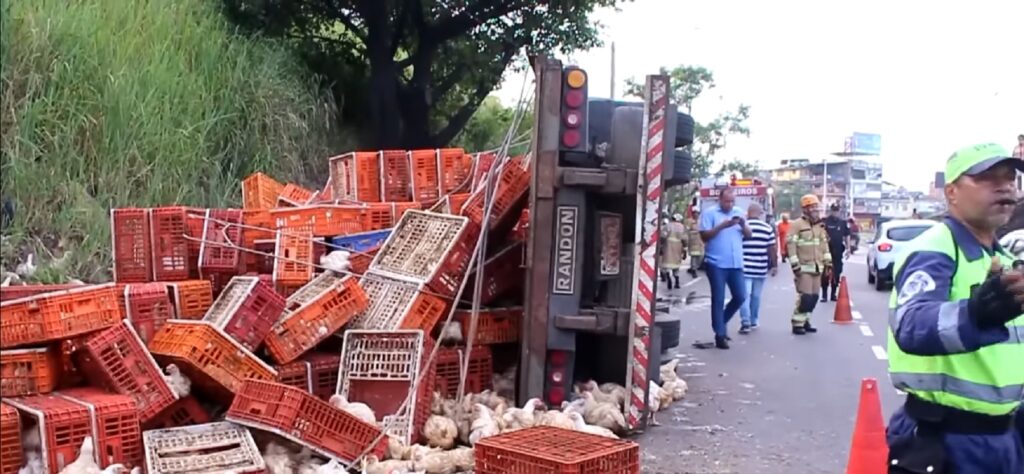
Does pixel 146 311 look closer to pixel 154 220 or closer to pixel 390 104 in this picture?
pixel 154 220

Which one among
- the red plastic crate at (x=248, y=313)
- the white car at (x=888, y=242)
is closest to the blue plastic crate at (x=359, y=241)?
the red plastic crate at (x=248, y=313)

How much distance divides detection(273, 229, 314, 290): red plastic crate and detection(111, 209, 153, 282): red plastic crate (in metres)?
0.89

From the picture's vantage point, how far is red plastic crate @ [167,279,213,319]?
7035 millimetres

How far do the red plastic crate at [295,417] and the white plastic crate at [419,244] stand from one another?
1651 millimetres

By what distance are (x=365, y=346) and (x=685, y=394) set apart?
3241mm

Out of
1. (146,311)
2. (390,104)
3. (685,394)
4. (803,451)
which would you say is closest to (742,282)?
(685,394)

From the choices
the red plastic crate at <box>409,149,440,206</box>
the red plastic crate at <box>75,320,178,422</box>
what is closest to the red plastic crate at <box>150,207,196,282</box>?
the red plastic crate at <box>75,320,178,422</box>

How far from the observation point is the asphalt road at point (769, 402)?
23.7 feet

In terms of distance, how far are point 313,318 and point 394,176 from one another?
262cm

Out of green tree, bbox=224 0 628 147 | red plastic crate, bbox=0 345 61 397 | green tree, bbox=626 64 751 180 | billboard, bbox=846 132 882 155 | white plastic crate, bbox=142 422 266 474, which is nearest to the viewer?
white plastic crate, bbox=142 422 266 474

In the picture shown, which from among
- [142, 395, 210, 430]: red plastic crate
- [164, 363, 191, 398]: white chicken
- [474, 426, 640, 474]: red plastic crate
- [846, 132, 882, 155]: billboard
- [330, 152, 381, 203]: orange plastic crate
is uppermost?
[846, 132, 882, 155]: billboard

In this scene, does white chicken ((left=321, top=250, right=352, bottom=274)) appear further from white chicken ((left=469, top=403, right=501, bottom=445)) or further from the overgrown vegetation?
the overgrown vegetation

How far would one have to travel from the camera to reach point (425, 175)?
938 centimetres

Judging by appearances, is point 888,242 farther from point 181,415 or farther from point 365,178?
point 181,415
